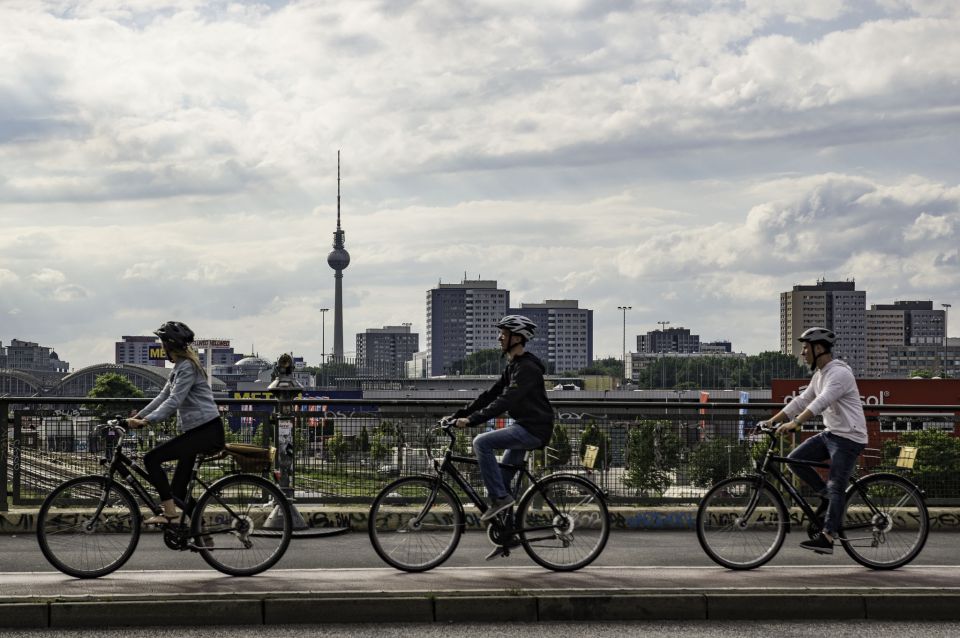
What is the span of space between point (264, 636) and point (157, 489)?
1970 millimetres

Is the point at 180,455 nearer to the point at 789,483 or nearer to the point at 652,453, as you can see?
the point at 789,483

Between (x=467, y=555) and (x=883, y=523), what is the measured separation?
313 centimetres

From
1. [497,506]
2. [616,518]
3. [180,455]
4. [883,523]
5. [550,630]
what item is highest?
[180,455]

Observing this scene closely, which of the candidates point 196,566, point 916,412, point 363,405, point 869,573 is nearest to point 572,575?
point 869,573

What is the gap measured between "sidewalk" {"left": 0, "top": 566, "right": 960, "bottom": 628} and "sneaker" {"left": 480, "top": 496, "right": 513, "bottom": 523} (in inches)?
17.0

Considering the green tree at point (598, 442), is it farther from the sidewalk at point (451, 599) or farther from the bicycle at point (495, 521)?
the sidewalk at point (451, 599)

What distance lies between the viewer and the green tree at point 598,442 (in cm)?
1188

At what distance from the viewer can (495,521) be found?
8.86 meters

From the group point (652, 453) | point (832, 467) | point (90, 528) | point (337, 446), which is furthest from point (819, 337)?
point (90, 528)

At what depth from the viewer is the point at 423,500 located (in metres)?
8.83

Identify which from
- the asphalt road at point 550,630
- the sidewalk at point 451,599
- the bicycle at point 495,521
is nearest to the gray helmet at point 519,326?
the bicycle at point 495,521

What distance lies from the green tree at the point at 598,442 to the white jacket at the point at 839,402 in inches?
119

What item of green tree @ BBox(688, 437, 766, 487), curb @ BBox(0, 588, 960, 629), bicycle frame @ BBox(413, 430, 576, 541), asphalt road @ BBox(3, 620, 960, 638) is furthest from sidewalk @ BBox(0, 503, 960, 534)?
asphalt road @ BBox(3, 620, 960, 638)

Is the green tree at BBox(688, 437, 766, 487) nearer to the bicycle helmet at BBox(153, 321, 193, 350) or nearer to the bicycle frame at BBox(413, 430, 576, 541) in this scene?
the bicycle frame at BBox(413, 430, 576, 541)
